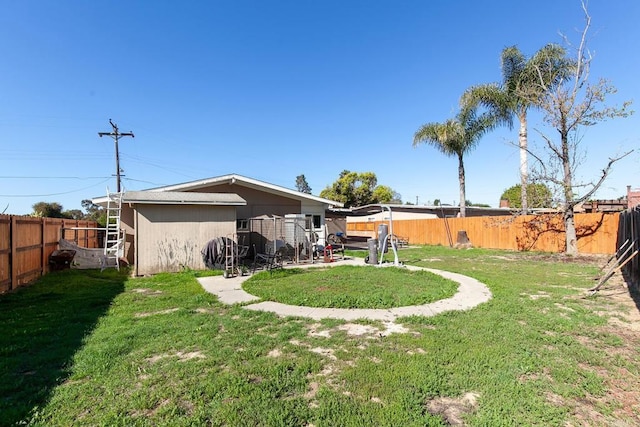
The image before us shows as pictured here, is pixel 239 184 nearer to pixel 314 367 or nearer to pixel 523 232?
pixel 314 367

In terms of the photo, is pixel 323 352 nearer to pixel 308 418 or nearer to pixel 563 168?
pixel 308 418

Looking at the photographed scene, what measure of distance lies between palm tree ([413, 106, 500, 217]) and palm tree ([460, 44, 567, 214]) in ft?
2.28

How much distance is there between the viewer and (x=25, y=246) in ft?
29.5

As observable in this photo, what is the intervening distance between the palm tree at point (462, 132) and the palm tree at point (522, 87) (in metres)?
0.70

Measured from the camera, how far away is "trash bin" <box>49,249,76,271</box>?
11.1 meters

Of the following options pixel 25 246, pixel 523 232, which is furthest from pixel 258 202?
pixel 523 232

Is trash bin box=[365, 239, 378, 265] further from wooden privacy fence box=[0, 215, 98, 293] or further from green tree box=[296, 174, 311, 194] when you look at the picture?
green tree box=[296, 174, 311, 194]

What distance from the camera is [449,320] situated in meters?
5.40

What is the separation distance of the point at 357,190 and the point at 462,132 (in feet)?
64.6

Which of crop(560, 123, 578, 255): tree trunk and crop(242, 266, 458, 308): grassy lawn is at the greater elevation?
crop(560, 123, 578, 255): tree trunk

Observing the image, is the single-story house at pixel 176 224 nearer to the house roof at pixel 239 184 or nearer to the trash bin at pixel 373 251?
the house roof at pixel 239 184

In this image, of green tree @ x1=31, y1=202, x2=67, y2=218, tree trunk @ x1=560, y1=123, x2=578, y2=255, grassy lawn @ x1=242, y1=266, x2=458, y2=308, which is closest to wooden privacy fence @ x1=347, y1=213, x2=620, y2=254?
tree trunk @ x1=560, y1=123, x2=578, y2=255

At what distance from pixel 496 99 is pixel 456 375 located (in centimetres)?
2147

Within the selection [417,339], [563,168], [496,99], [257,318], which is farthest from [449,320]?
[496,99]
